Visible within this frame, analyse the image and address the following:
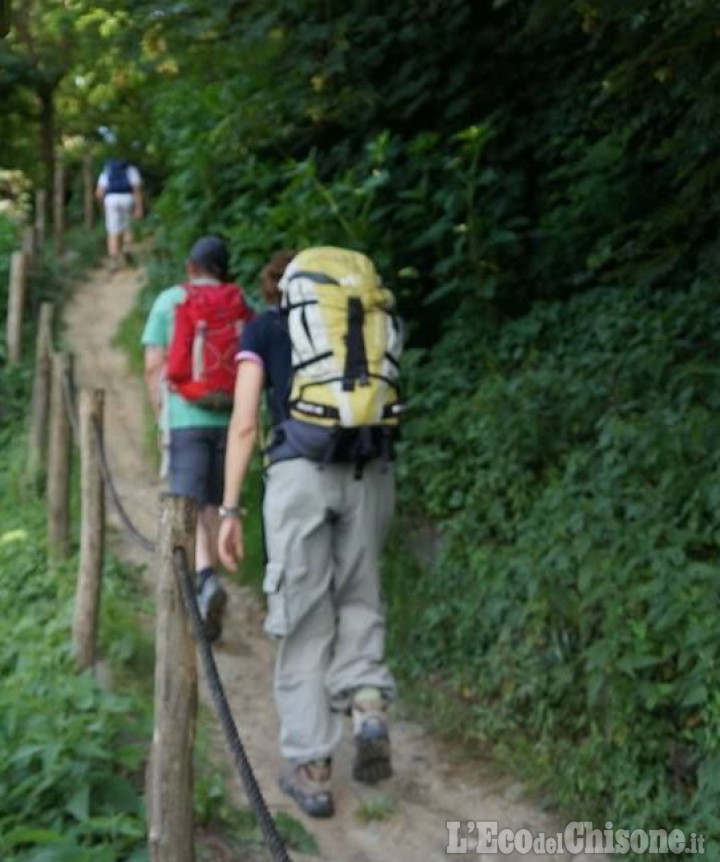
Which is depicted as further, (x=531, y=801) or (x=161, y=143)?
(x=161, y=143)

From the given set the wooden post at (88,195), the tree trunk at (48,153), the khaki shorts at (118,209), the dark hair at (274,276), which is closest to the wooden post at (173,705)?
the dark hair at (274,276)

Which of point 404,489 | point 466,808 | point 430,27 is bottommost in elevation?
point 466,808

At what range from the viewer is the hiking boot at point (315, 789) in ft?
14.4

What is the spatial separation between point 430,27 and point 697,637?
504 centimetres

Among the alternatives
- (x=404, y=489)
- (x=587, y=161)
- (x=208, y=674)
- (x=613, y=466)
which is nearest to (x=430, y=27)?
(x=587, y=161)

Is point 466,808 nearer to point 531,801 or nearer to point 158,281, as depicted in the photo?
point 531,801

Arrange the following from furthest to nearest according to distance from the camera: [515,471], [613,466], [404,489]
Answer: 1. [404,489]
2. [515,471]
3. [613,466]

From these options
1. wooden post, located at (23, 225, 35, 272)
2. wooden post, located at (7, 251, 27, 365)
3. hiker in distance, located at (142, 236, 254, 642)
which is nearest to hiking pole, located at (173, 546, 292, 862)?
hiker in distance, located at (142, 236, 254, 642)

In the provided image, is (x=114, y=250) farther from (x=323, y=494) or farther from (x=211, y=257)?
(x=323, y=494)

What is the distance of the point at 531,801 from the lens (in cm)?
465

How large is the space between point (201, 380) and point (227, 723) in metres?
2.94

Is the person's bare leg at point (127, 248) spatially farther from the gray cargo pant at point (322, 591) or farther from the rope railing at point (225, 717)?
the rope railing at point (225, 717)

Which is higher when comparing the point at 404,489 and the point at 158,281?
the point at 158,281

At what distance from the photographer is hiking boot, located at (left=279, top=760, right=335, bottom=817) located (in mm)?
4379
